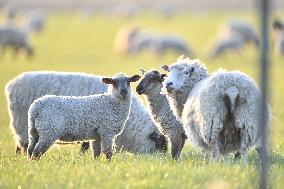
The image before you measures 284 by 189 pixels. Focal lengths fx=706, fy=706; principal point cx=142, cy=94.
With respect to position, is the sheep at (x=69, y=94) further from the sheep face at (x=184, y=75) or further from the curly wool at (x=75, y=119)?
the sheep face at (x=184, y=75)

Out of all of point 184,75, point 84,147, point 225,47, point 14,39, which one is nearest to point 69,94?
point 84,147

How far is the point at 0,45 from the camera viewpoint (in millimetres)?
33031

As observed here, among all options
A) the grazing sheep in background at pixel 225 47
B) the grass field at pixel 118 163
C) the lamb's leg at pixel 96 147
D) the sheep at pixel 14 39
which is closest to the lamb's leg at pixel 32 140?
the grass field at pixel 118 163

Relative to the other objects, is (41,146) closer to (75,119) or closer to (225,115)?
(75,119)

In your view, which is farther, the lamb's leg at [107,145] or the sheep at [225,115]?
the lamb's leg at [107,145]

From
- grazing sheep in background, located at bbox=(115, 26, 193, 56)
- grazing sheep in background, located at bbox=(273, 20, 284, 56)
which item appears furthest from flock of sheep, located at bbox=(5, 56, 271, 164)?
grazing sheep in background, located at bbox=(115, 26, 193, 56)

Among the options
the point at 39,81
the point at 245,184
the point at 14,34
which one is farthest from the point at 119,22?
the point at 245,184

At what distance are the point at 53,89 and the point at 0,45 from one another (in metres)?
23.3

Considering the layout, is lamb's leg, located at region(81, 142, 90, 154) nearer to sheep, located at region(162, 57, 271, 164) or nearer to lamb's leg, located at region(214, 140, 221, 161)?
sheep, located at region(162, 57, 271, 164)

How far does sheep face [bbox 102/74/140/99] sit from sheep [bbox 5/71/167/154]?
1.62m

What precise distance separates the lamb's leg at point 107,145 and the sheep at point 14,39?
25053 mm

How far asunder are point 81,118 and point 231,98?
1856mm

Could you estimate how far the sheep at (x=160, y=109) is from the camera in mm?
8867

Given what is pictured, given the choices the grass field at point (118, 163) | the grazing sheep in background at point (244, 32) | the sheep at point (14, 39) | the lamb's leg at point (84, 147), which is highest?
the grazing sheep in background at point (244, 32)
